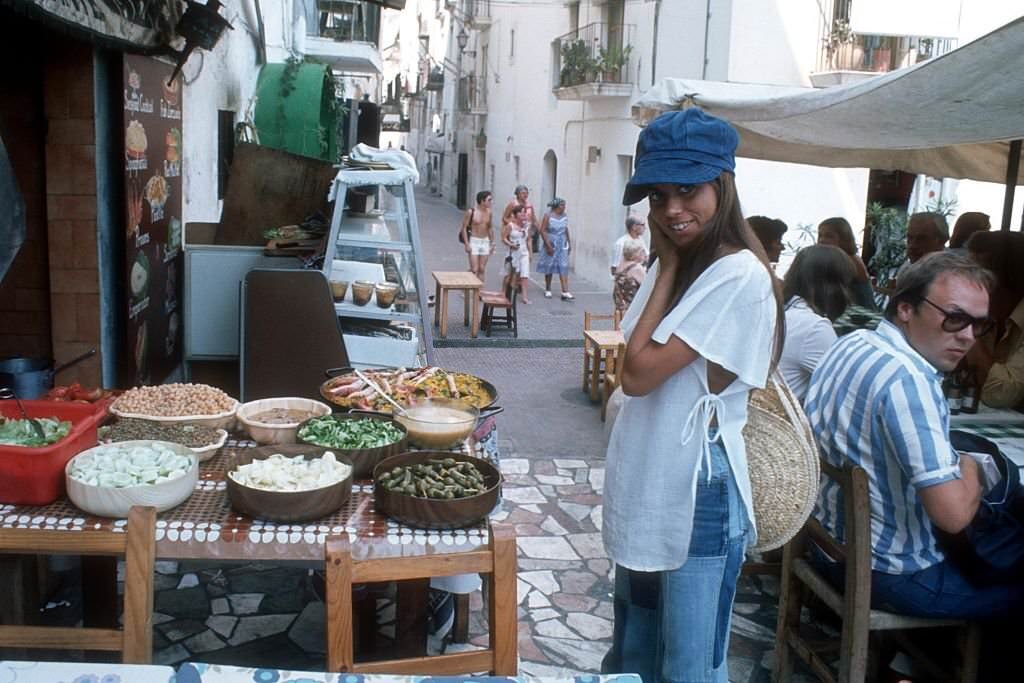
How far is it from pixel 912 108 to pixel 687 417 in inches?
123

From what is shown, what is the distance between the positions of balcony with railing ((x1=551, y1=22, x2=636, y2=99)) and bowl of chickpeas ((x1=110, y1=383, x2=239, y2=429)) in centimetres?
1468

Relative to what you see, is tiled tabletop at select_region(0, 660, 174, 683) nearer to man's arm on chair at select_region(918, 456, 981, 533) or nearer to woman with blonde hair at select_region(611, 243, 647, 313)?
man's arm on chair at select_region(918, 456, 981, 533)

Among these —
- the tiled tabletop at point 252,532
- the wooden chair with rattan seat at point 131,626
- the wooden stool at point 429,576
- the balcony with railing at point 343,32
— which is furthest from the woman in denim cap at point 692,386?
the balcony with railing at point 343,32

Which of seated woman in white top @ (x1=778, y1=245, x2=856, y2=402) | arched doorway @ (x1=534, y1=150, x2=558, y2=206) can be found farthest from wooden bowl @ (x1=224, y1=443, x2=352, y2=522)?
arched doorway @ (x1=534, y1=150, x2=558, y2=206)

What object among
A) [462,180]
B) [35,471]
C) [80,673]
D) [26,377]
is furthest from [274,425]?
[462,180]

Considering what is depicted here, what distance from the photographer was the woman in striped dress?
15.3 meters

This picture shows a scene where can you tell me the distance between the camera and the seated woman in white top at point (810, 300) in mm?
4547

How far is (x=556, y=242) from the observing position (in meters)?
15.5

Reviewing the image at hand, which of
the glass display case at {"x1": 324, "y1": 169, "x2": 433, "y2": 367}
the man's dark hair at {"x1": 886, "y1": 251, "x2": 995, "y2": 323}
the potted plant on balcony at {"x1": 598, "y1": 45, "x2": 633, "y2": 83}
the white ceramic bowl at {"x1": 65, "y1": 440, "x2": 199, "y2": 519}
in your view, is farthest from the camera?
the potted plant on balcony at {"x1": 598, "y1": 45, "x2": 633, "y2": 83}

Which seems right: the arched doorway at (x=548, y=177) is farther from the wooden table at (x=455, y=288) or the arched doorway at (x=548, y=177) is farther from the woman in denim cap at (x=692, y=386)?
the woman in denim cap at (x=692, y=386)

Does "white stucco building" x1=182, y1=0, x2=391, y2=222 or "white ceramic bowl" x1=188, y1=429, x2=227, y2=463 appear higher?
"white stucco building" x1=182, y1=0, x2=391, y2=222

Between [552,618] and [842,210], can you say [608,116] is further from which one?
[552,618]

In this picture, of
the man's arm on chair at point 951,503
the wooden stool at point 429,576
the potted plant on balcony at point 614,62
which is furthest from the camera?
the potted plant on balcony at point 614,62

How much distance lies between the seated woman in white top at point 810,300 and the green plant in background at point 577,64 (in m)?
13.6
